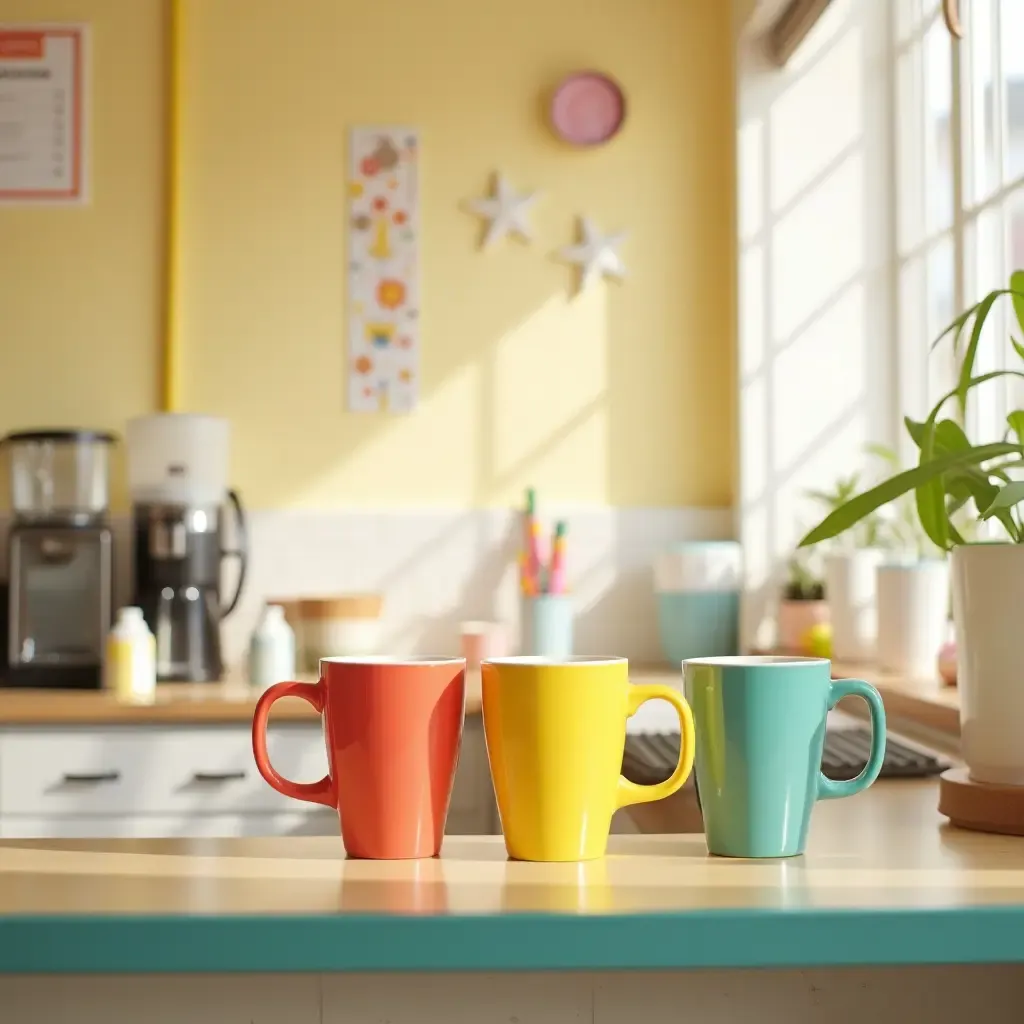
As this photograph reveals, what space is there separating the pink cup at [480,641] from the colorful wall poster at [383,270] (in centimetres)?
59

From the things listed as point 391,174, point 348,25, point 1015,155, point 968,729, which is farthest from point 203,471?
point 968,729

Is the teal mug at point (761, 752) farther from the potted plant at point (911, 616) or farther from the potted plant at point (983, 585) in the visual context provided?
the potted plant at point (911, 616)

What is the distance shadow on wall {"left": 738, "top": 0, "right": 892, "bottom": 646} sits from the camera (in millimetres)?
2877

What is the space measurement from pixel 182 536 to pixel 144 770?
54 cm

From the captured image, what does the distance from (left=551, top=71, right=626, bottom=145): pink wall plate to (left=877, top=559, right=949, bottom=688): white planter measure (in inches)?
50.6

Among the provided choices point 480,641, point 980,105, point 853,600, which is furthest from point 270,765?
point 980,105

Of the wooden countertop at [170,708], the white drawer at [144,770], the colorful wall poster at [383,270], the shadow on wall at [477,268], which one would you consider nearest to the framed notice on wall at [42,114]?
the shadow on wall at [477,268]

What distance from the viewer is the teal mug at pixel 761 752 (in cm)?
75

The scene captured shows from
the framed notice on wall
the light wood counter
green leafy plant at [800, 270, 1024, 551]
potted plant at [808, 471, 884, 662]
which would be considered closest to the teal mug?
green leafy plant at [800, 270, 1024, 551]

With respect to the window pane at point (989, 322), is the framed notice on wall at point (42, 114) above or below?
above

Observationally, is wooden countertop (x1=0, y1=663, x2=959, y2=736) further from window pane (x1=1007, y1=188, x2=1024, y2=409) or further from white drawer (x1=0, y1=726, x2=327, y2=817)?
window pane (x1=1007, y1=188, x2=1024, y2=409)

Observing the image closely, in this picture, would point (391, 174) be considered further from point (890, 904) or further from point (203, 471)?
point (890, 904)

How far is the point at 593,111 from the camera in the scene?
2967 millimetres

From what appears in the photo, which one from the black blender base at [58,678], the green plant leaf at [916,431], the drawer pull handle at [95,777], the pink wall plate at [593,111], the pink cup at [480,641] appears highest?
the pink wall plate at [593,111]
